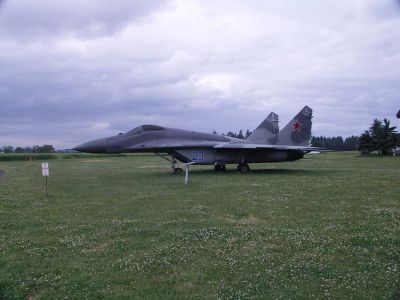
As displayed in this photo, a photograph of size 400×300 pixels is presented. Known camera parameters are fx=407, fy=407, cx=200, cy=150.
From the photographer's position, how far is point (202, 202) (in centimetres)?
1308

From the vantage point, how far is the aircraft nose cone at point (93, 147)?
76.5 ft

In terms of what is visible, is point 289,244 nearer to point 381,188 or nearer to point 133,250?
point 133,250

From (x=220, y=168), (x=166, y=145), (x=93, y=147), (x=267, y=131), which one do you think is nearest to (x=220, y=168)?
(x=220, y=168)

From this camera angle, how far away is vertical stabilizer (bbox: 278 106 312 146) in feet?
91.9

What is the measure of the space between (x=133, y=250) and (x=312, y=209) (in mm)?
5744

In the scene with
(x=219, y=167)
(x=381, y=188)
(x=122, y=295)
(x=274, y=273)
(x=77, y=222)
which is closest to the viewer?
(x=122, y=295)

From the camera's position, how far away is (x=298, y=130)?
2797cm

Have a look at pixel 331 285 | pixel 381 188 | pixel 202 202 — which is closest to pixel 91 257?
pixel 331 285

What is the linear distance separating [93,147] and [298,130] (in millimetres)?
13714

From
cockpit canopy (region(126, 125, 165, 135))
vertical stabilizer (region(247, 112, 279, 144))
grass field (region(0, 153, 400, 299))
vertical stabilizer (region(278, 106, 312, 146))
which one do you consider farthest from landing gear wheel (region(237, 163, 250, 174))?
grass field (region(0, 153, 400, 299))

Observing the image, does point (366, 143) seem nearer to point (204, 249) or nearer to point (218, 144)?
point (218, 144)

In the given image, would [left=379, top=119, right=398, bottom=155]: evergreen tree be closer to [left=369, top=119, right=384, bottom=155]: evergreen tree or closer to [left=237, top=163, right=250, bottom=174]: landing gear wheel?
[left=369, top=119, right=384, bottom=155]: evergreen tree

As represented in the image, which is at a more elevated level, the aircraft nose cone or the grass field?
the aircraft nose cone

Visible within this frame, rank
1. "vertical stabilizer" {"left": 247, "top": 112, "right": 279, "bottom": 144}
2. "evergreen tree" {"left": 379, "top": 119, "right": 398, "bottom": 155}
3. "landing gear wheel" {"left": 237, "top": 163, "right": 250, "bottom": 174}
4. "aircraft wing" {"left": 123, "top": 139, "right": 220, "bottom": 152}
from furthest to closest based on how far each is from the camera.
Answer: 1. "evergreen tree" {"left": 379, "top": 119, "right": 398, "bottom": 155}
2. "vertical stabilizer" {"left": 247, "top": 112, "right": 279, "bottom": 144}
3. "landing gear wheel" {"left": 237, "top": 163, "right": 250, "bottom": 174}
4. "aircraft wing" {"left": 123, "top": 139, "right": 220, "bottom": 152}
